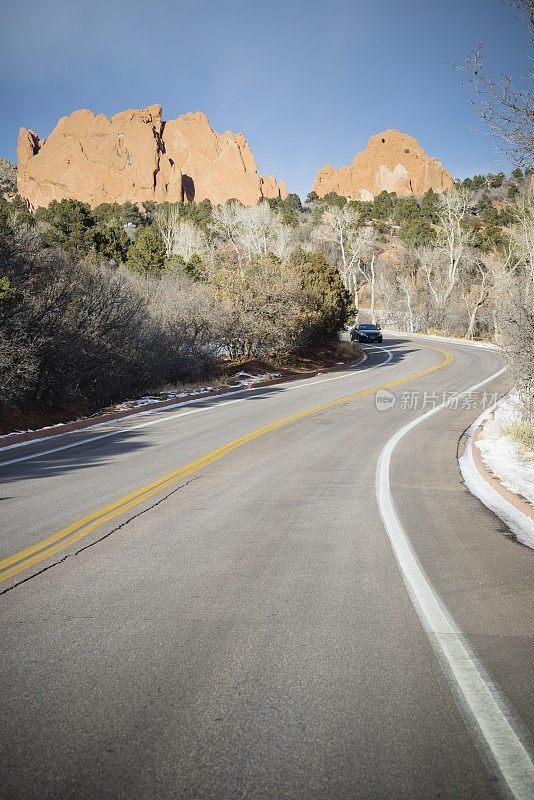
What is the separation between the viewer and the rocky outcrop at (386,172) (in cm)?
13562

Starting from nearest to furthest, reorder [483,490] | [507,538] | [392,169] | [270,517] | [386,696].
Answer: [386,696]
[507,538]
[270,517]
[483,490]
[392,169]

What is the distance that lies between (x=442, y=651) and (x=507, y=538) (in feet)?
8.64

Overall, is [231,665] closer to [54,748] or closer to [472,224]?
[54,748]

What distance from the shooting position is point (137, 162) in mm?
119562

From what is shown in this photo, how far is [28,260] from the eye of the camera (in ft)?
47.3

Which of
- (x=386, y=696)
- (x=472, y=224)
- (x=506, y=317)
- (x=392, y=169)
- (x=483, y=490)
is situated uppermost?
(x=392, y=169)

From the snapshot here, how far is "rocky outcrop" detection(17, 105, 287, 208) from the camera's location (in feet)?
385

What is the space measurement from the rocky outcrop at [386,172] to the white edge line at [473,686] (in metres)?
142

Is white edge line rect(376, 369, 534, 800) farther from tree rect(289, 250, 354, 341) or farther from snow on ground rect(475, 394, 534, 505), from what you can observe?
tree rect(289, 250, 354, 341)

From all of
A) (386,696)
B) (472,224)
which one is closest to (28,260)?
(386,696)

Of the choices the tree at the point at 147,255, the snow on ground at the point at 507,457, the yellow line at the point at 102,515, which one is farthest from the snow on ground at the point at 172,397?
the tree at the point at 147,255

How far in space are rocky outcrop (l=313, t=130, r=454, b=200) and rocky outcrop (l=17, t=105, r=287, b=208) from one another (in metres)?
14.8

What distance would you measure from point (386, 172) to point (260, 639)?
150 metres

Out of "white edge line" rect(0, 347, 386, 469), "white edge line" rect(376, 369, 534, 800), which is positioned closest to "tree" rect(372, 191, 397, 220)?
"white edge line" rect(0, 347, 386, 469)
